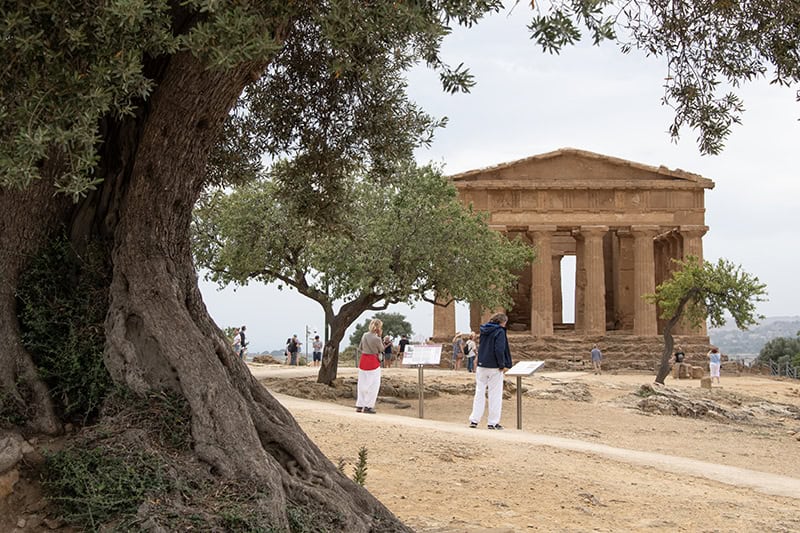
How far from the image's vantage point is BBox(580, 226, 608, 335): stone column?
4394 centimetres

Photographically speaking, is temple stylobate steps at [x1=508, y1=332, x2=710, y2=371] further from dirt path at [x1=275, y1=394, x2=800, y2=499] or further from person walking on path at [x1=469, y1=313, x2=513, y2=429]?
dirt path at [x1=275, y1=394, x2=800, y2=499]

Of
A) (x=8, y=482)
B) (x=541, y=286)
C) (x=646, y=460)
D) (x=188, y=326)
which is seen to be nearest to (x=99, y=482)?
(x=8, y=482)

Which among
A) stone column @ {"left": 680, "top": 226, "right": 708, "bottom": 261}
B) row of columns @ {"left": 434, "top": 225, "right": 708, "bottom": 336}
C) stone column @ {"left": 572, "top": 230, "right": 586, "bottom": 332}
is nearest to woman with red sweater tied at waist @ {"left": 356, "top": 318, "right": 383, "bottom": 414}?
row of columns @ {"left": 434, "top": 225, "right": 708, "bottom": 336}

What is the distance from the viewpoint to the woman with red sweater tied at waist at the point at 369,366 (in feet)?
52.1

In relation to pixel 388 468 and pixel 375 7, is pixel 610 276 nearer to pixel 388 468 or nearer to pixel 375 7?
pixel 388 468

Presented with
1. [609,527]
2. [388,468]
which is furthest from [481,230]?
[609,527]

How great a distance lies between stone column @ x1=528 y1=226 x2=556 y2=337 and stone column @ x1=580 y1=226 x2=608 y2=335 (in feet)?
6.16

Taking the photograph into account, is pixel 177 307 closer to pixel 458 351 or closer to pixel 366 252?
pixel 366 252

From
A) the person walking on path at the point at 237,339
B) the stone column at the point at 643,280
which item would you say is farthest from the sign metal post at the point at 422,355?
the stone column at the point at 643,280

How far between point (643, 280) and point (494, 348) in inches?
1290

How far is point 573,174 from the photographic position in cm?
4562

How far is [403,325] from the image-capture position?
7444 cm

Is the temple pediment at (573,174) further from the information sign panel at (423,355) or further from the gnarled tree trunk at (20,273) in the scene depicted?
the gnarled tree trunk at (20,273)

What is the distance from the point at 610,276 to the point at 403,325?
2613 centimetres
